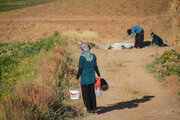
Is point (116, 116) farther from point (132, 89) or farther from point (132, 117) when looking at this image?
point (132, 89)

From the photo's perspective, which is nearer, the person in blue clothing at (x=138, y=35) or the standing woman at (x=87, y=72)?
the standing woman at (x=87, y=72)

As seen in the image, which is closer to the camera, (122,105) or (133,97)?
(122,105)

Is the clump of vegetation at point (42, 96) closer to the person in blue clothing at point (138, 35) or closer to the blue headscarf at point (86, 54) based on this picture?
the blue headscarf at point (86, 54)

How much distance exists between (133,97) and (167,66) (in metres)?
3.21

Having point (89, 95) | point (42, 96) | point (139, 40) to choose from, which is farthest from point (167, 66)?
point (139, 40)

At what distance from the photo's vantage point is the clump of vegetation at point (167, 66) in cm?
1039

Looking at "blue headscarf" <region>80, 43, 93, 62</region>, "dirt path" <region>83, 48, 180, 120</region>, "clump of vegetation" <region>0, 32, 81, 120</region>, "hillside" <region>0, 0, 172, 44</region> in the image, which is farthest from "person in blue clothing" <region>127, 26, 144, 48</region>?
"hillside" <region>0, 0, 172, 44</region>

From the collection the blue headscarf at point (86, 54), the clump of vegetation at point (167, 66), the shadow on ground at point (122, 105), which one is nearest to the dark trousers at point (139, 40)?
the clump of vegetation at point (167, 66)

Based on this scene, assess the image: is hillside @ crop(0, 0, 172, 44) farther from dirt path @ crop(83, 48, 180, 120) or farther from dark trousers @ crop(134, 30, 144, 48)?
dirt path @ crop(83, 48, 180, 120)

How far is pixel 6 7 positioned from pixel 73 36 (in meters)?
42.9

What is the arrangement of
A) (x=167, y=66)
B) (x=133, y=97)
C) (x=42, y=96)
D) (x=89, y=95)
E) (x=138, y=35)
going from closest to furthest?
(x=42, y=96) < (x=89, y=95) < (x=133, y=97) < (x=167, y=66) < (x=138, y=35)

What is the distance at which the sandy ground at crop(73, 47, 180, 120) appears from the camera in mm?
6777

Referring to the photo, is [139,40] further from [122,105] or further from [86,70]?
[86,70]

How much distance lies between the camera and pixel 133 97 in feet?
27.8
